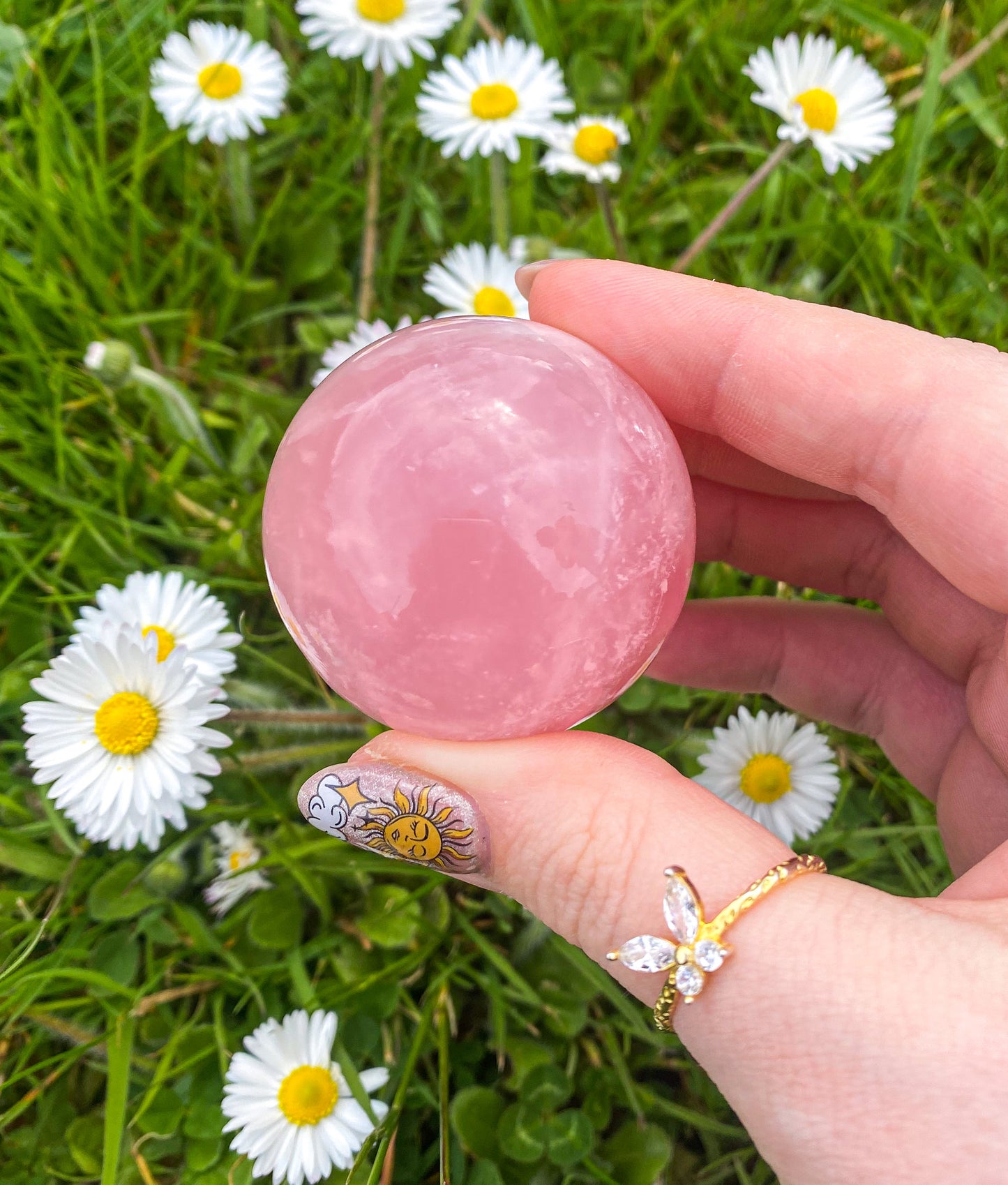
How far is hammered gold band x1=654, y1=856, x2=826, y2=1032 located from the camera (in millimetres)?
830

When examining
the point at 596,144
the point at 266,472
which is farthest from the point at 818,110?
the point at 266,472

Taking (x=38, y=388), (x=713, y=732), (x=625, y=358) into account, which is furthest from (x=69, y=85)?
(x=713, y=732)

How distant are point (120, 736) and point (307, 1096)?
1.56 ft

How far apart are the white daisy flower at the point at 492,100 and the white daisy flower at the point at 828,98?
0.33 meters

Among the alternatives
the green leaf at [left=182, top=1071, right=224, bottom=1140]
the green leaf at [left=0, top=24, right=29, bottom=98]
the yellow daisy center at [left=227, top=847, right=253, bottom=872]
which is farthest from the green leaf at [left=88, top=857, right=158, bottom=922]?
the green leaf at [left=0, top=24, right=29, bottom=98]

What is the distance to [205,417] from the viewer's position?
5.34 ft

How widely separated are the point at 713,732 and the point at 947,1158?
0.76m

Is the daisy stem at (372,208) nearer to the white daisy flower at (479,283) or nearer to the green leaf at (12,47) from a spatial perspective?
the white daisy flower at (479,283)

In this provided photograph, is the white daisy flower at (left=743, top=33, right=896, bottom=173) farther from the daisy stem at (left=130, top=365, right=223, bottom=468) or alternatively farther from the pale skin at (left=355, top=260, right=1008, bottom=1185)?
the daisy stem at (left=130, top=365, right=223, bottom=468)

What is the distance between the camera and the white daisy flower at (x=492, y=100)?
162cm

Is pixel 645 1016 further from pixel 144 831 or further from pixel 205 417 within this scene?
pixel 205 417

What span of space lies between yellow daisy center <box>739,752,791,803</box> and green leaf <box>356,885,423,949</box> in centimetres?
48

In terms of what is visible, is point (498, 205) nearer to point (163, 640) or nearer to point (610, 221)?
point (610, 221)

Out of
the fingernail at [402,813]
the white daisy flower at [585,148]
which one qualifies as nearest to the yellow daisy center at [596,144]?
the white daisy flower at [585,148]
